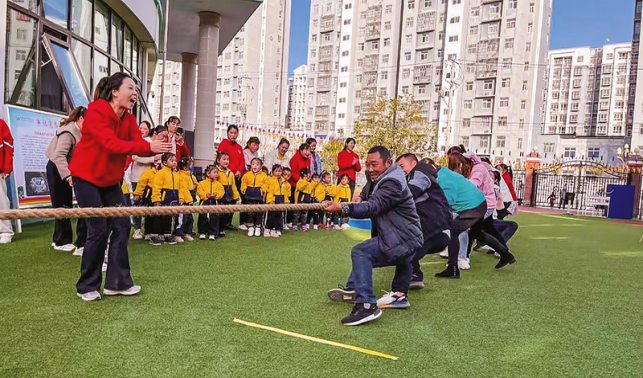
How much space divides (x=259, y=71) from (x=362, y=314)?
244ft

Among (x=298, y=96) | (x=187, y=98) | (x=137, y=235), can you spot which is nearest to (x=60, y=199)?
(x=137, y=235)

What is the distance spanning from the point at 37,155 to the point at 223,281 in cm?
510

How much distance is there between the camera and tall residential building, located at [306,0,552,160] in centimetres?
5353

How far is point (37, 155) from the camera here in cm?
Result: 842

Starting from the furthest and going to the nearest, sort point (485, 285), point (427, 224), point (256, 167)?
1. point (256, 167)
2. point (485, 285)
3. point (427, 224)

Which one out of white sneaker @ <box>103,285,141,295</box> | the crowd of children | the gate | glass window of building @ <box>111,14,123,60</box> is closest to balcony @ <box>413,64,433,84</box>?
the gate

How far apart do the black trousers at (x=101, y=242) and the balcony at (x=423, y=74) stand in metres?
56.8

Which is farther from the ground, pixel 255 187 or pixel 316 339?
pixel 255 187

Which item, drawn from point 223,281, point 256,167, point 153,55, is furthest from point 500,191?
point 153,55

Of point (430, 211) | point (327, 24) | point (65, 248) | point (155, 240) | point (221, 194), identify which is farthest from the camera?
point (327, 24)

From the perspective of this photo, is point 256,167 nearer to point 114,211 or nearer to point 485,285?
point 485,285

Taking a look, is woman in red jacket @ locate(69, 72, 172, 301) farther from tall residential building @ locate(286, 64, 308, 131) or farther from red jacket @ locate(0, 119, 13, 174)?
tall residential building @ locate(286, 64, 308, 131)

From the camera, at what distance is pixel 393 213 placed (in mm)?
4512

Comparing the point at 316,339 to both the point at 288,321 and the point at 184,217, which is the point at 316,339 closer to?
the point at 288,321
